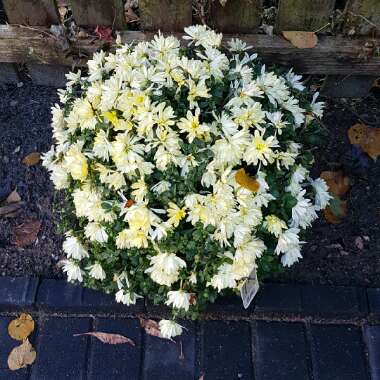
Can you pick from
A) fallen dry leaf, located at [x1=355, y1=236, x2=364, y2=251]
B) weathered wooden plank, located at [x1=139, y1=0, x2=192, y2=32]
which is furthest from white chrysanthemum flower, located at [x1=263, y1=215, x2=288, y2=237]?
weathered wooden plank, located at [x1=139, y1=0, x2=192, y2=32]

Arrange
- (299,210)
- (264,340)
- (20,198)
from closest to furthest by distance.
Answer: (299,210)
(264,340)
(20,198)

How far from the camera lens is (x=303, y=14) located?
2.54 meters

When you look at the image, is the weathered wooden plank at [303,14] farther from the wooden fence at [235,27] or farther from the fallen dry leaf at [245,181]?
the fallen dry leaf at [245,181]

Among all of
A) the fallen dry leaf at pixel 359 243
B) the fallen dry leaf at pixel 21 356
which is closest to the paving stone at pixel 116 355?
the fallen dry leaf at pixel 21 356

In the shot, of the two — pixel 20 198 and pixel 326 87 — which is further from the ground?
pixel 326 87

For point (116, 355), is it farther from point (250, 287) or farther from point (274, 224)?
point (274, 224)

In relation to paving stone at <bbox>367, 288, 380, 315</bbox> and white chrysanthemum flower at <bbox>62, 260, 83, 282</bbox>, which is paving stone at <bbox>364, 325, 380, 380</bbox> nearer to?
paving stone at <bbox>367, 288, 380, 315</bbox>

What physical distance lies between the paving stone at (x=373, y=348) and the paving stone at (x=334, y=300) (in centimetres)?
9

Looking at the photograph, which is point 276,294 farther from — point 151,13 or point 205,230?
point 151,13

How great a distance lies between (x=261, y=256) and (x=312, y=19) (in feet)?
3.88

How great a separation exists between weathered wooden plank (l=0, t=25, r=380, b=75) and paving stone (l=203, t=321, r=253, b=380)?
133 centimetres

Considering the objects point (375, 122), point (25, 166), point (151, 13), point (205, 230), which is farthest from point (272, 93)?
point (25, 166)

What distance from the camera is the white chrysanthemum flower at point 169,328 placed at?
232 cm

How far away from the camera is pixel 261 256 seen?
85.2 inches
